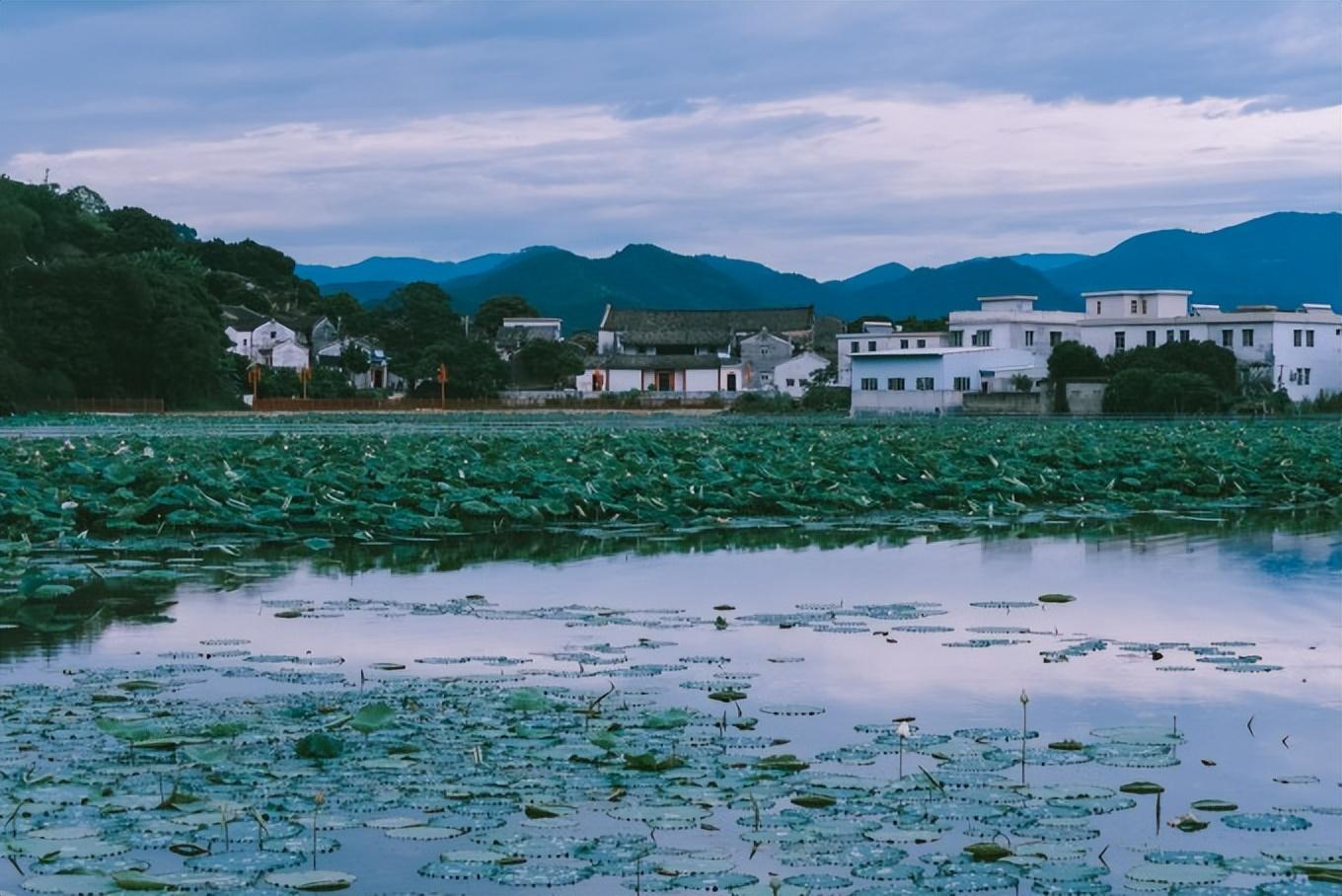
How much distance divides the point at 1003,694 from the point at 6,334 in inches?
1913

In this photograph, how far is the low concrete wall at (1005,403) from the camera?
50.2 metres

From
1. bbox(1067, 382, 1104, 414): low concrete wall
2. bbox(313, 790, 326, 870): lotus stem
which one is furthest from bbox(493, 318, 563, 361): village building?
bbox(313, 790, 326, 870): lotus stem

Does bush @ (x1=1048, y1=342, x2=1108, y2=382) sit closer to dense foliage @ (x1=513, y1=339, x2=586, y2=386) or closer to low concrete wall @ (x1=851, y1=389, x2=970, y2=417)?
low concrete wall @ (x1=851, y1=389, x2=970, y2=417)

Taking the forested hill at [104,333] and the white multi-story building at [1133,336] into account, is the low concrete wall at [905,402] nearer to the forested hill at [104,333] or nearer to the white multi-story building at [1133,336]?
Result: the white multi-story building at [1133,336]

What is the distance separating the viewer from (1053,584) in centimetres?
1036

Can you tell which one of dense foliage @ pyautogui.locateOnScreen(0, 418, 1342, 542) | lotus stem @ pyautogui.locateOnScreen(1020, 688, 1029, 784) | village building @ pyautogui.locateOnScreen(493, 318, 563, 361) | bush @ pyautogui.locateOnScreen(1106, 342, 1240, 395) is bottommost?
lotus stem @ pyautogui.locateOnScreen(1020, 688, 1029, 784)

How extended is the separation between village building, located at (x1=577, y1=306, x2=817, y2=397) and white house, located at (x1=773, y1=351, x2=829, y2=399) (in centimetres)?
227

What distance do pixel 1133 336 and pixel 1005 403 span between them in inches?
238

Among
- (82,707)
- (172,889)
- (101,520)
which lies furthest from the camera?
(101,520)

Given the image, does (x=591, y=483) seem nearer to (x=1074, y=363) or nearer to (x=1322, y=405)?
(x=1074, y=363)

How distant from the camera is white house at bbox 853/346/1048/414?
174ft


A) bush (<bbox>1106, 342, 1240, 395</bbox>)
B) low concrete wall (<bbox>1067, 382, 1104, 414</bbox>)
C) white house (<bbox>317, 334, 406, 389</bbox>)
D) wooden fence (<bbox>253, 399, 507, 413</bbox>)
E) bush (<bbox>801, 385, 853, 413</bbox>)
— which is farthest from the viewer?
white house (<bbox>317, 334, 406, 389</bbox>)

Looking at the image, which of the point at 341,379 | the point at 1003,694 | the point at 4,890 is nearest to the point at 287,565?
the point at 1003,694

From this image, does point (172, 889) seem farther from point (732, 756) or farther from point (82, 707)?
A: point (82, 707)
